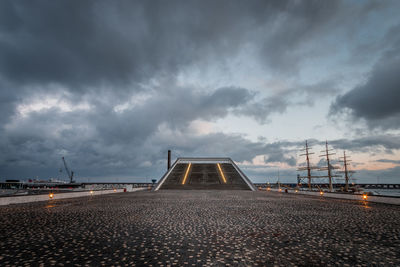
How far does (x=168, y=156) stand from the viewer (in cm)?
7869

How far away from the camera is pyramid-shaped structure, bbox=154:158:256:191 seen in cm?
3775

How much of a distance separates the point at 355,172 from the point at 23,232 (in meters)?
132

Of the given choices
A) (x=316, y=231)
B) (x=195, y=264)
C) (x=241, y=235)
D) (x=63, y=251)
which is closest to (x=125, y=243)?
(x=63, y=251)

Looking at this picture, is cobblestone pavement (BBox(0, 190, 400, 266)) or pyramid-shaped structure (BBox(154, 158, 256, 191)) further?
pyramid-shaped structure (BBox(154, 158, 256, 191))

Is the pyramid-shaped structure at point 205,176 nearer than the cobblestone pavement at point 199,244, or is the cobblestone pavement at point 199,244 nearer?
the cobblestone pavement at point 199,244

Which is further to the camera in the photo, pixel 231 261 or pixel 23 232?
pixel 23 232

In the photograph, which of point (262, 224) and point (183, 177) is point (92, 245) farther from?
point (183, 177)

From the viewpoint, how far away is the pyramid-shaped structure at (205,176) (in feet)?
124

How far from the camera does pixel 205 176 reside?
4547 cm

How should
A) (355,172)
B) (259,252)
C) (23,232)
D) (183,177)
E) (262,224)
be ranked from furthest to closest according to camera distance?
(355,172)
(183,177)
(262,224)
(23,232)
(259,252)

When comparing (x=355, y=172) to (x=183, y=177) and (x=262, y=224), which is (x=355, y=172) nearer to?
(x=183, y=177)

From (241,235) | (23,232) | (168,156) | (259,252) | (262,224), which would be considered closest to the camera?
(259,252)

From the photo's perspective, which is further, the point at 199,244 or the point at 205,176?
the point at 205,176

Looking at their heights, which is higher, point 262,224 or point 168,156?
point 168,156
